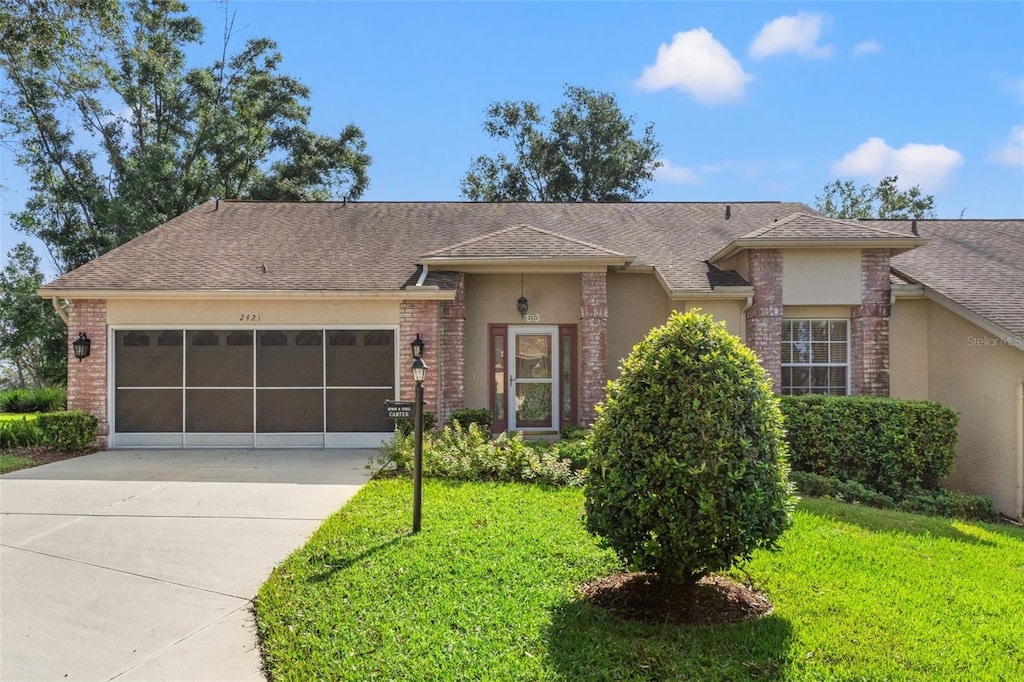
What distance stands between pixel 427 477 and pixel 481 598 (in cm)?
405

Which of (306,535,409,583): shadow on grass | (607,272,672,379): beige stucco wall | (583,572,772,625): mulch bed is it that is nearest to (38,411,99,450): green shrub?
(306,535,409,583): shadow on grass

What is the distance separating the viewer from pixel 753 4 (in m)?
11.2

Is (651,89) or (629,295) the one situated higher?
(651,89)

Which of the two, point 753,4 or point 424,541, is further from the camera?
point 753,4

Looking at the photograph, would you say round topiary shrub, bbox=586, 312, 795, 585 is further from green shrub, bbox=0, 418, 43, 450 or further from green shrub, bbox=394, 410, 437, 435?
green shrub, bbox=0, 418, 43, 450

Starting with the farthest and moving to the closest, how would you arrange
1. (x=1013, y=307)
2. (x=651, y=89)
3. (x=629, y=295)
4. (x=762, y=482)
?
(x=651, y=89) < (x=629, y=295) < (x=1013, y=307) < (x=762, y=482)

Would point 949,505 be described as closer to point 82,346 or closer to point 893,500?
point 893,500

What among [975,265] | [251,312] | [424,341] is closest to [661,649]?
[424,341]

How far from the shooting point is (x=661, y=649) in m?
3.84

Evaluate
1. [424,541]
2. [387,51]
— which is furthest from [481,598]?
[387,51]

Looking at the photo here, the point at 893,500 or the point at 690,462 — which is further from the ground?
the point at 690,462

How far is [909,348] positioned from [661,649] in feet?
32.0

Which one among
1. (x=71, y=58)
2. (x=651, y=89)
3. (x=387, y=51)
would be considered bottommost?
(x=71, y=58)

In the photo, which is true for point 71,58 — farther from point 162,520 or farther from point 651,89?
point 651,89
